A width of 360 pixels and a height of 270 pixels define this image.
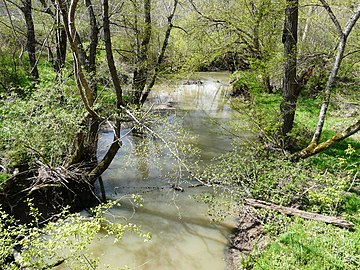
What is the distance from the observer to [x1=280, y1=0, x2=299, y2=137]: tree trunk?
7.87m

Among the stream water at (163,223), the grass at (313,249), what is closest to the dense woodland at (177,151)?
the grass at (313,249)

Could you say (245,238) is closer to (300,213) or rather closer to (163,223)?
(300,213)

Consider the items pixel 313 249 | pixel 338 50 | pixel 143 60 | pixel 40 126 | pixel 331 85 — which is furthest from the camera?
pixel 143 60

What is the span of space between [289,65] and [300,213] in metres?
4.30

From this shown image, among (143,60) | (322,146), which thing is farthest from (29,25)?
(322,146)

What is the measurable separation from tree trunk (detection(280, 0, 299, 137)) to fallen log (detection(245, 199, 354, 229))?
124 inches

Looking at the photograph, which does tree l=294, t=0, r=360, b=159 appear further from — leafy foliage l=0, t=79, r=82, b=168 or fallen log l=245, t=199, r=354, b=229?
leafy foliage l=0, t=79, r=82, b=168

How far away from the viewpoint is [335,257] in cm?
458

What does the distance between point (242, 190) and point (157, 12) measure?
908 centimetres

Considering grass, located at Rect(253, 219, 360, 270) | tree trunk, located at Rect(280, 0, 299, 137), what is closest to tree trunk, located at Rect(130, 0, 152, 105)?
tree trunk, located at Rect(280, 0, 299, 137)

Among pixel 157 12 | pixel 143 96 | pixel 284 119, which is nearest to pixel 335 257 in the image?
pixel 284 119

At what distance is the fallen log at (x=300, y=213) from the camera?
526 cm

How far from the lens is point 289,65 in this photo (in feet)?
26.7

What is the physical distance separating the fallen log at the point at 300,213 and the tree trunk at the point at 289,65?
10.3 ft
